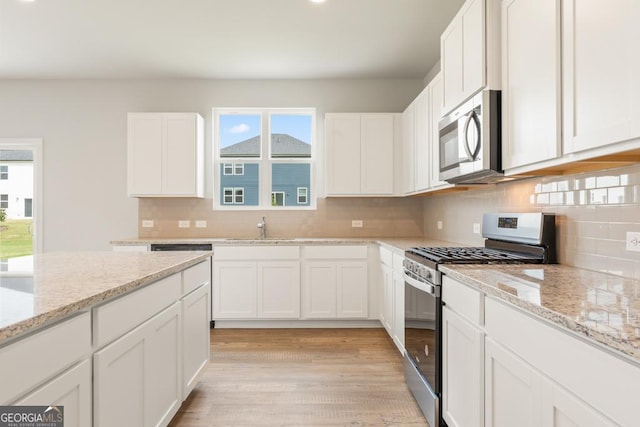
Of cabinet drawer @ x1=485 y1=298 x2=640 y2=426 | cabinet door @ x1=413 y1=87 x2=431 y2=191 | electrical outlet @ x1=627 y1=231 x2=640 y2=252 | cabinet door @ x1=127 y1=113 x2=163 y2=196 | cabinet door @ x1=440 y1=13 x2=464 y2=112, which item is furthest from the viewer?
cabinet door @ x1=127 y1=113 x2=163 y2=196

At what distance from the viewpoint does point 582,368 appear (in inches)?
39.2

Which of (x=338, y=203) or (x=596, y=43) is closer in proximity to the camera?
(x=596, y=43)

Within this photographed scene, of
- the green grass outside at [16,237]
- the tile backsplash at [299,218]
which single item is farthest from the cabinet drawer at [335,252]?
the green grass outside at [16,237]

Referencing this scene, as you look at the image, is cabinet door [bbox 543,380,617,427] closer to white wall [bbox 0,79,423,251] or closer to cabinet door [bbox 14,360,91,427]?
cabinet door [bbox 14,360,91,427]

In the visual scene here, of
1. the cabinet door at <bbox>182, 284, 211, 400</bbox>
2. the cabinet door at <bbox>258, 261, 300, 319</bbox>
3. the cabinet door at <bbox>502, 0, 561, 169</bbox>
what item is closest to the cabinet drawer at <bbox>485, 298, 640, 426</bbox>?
the cabinet door at <bbox>502, 0, 561, 169</bbox>

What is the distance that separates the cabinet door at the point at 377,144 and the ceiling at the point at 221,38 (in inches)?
23.0

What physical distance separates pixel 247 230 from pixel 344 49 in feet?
7.51

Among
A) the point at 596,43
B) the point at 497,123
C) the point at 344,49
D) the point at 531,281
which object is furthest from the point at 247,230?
the point at 596,43

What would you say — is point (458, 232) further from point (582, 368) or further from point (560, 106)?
point (582, 368)

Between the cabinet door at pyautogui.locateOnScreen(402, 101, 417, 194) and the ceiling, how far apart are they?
0.61 metres

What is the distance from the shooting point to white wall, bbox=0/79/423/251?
186 inches

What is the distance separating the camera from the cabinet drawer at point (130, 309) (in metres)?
1.37

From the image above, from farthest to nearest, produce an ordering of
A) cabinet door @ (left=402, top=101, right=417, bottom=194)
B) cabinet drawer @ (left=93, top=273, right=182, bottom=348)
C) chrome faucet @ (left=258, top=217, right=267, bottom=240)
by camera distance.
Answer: chrome faucet @ (left=258, top=217, right=267, bottom=240) → cabinet door @ (left=402, top=101, right=417, bottom=194) → cabinet drawer @ (left=93, top=273, right=182, bottom=348)

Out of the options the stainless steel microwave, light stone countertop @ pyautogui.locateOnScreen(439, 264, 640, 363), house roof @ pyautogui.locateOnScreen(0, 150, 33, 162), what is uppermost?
house roof @ pyautogui.locateOnScreen(0, 150, 33, 162)
